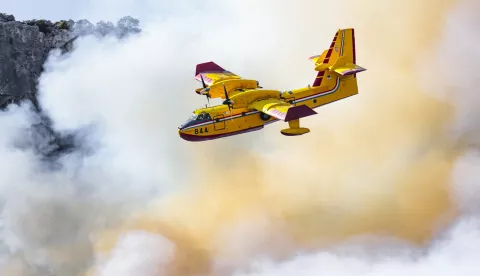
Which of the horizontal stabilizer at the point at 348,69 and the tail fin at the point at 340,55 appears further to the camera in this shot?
the tail fin at the point at 340,55

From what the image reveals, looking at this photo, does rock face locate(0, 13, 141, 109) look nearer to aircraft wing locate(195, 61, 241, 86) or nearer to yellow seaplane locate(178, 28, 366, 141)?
aircraft wing locate(195, 61, 241, 86)

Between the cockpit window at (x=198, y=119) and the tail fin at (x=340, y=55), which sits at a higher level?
the tail fin at (x=340, y=55)

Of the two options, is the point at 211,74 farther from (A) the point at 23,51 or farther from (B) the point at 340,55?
(A) the point at 23,51

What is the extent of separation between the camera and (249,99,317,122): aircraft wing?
52281 millimetres

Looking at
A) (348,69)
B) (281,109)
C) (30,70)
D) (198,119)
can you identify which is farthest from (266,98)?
(30,70)

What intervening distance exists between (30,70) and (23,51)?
2323 millimetres

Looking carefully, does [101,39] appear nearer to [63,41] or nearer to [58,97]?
[63,41]

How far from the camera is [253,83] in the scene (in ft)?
200

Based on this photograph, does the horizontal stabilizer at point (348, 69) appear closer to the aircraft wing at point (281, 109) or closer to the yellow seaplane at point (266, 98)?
the yellow seaplane at point (266, 98)

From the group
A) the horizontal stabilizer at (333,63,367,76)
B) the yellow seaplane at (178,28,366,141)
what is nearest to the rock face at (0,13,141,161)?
the yellow seaplane at (178,28,366,141)

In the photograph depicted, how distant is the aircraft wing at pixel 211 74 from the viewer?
209 ft

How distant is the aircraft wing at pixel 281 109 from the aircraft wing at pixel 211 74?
23.7ft

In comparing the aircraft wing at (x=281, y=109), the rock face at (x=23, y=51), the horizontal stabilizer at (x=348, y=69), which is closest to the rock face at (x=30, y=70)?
the rock face at (x=23, y=51)

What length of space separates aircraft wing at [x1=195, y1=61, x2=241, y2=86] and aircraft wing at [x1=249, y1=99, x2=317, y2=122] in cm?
722
